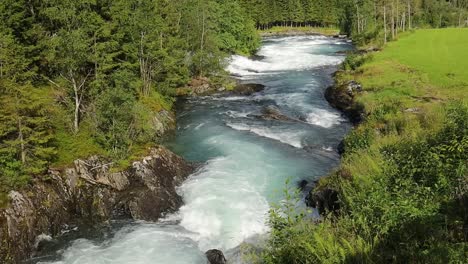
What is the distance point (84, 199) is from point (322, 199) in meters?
13.1

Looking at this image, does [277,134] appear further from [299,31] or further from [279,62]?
[299,31]

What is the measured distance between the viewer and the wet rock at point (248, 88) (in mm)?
51328

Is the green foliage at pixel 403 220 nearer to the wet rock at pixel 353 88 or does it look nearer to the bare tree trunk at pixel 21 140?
the bare tree trunk at pixel 21 140

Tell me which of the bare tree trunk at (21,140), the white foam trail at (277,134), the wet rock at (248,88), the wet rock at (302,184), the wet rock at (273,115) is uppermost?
the bare tree trunk at (21,140)

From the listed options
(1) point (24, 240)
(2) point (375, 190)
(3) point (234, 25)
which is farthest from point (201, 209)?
(3) point (234, 25)

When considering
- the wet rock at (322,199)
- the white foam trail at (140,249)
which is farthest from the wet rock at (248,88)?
the white foam trail at (140,249)

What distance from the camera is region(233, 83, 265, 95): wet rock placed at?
2021 inches

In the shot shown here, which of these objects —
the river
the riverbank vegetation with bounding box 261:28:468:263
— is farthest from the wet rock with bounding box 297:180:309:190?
the riverbank vegetation with bounding box 261:28:468:263

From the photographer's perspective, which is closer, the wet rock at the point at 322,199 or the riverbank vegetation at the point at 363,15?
the wet rock at the point at 322,199

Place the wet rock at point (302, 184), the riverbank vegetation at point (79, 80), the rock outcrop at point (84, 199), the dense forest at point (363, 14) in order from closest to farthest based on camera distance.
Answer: the rock outcrop at point (84, 199) → the riverbank vegetation at point (79, 80) → the wet rock at point (302, 184) → the dense forest at point (363, 14)

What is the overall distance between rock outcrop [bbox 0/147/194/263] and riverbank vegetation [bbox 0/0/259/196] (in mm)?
976

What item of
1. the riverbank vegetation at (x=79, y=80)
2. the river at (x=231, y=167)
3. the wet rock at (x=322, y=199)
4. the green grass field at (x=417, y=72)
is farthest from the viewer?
the green grass field at (x=417, y=72)

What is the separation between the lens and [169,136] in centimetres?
3547

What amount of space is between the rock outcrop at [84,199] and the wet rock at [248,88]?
25609mm
